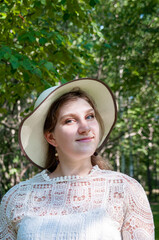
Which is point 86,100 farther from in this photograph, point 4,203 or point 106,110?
point 4,203

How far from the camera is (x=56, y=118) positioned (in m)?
1.59

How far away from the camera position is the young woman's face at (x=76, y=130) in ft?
4.85

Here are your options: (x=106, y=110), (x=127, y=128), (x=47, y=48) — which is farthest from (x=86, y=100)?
(x=127, y=128)

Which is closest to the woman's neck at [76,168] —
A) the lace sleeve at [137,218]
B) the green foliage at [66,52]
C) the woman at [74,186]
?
the woman at [74,186]

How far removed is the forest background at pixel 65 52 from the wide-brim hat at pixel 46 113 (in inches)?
41.6

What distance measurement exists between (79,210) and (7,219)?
0.39 metres

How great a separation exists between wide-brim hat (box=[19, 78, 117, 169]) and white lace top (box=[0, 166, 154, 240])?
8.6 inches

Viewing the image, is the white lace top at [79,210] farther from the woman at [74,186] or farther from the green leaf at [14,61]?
the green leaf at [14,61]

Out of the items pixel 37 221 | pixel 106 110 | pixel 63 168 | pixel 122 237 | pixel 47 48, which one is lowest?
pixel 122 237

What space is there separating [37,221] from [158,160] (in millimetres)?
20567

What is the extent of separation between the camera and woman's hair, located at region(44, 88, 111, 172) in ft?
5.26

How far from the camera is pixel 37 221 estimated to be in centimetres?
141

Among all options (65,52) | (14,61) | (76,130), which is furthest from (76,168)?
(65,52)

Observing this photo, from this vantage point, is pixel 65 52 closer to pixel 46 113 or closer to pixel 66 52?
pixel 66 52
